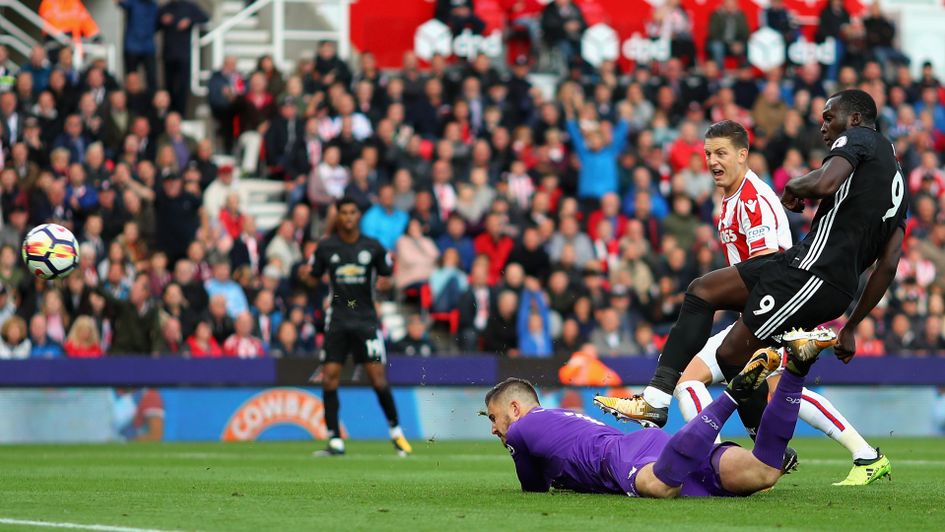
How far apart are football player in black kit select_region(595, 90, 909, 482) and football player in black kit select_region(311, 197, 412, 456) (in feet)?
20.4

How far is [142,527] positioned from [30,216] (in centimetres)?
1250

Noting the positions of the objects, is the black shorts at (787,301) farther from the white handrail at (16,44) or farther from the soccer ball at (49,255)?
the white handrail at (16,44)

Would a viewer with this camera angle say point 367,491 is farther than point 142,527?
Yes

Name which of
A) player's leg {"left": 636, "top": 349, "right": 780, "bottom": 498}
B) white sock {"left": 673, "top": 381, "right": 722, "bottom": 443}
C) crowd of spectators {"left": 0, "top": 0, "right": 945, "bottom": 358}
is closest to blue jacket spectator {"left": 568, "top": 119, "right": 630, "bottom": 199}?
crowd of spectators {"left": 0, "top": 0, "right": 945, "bottom": 358}

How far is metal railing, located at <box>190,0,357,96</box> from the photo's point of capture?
23219 mm

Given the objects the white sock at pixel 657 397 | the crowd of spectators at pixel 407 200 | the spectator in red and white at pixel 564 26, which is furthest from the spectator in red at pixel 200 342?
the white sock at pixel 657 397

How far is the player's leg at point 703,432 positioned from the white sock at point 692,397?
1.31m

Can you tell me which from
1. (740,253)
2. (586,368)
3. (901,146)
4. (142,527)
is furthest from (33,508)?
(901,146)

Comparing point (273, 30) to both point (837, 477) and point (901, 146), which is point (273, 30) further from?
point (837, 477)

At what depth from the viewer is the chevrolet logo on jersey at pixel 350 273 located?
15.6 meters

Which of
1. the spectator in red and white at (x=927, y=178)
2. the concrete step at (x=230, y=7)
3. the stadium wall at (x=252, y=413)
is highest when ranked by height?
the concrete step at (x=230, y=7)

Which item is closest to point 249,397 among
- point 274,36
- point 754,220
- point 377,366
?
point 377,366

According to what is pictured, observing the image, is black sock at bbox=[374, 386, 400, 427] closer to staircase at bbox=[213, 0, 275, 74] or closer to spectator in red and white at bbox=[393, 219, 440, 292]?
spectator in red and white at bbox=[393, 219, 440, 292]

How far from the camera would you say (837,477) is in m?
11.8
